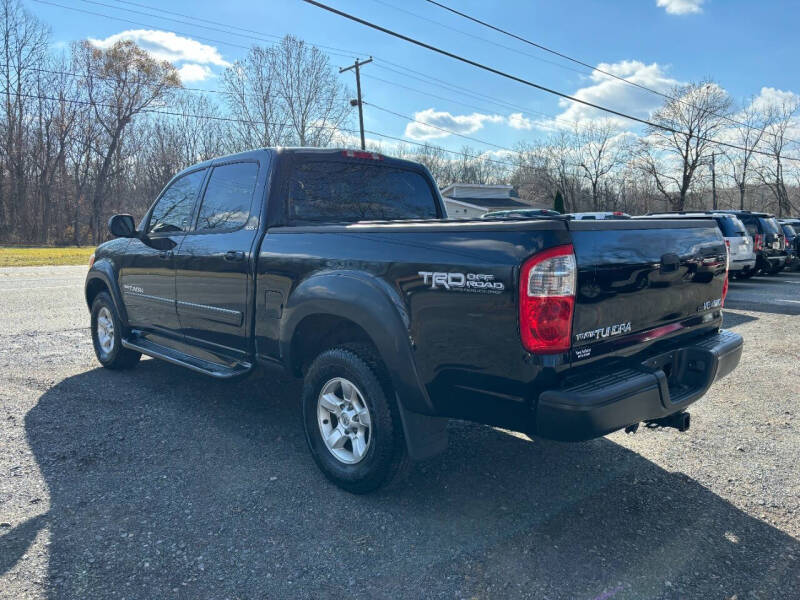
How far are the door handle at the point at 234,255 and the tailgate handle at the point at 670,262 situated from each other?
2593 mm

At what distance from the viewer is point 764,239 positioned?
1590 cm

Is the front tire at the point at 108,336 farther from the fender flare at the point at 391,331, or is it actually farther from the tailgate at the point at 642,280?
the tailgate at the point at 642,280

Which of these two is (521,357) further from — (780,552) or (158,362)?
(158,362)

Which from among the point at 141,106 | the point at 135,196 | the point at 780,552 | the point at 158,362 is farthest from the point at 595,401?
the point at 135,196

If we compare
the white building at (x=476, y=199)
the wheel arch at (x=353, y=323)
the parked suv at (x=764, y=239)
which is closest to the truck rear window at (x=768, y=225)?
the parked suv at (x=764, y=239)

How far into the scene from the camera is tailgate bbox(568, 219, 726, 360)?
2.56 meters

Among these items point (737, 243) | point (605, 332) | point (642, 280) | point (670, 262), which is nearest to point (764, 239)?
point (737, 243)

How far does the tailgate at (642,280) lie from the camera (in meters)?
2.56

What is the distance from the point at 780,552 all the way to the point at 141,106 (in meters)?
51.7

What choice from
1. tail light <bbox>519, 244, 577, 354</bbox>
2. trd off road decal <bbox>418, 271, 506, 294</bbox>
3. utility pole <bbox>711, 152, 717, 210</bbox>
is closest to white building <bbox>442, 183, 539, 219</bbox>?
utility pole <bbox>711, 152, 717, 210</bbox>

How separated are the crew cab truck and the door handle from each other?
0.01 m

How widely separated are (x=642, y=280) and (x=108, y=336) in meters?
5.13

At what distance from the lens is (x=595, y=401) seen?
243 centimetres

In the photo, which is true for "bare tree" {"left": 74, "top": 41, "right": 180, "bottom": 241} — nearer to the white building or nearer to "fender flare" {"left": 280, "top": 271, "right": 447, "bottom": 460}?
the white building
